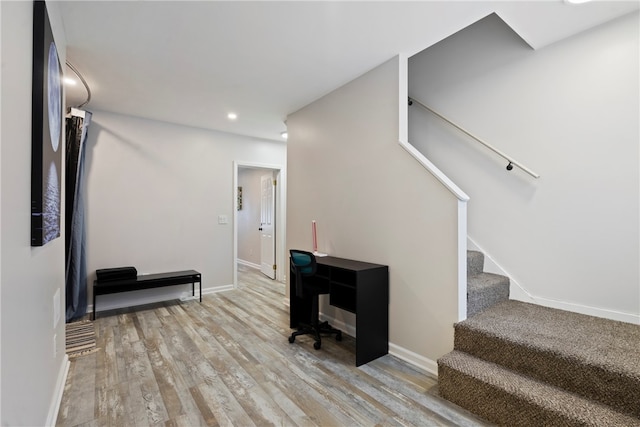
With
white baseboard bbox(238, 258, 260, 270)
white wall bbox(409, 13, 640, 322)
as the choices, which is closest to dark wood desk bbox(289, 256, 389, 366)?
white wall bbox(409, 13, 640, 322)

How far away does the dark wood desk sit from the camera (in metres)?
2.55

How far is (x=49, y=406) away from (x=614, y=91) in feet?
14.2

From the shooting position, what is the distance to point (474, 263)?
Result: 2957mm

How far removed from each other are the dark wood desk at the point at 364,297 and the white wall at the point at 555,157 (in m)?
1.26

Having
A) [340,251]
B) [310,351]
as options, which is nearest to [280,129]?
[340,251]

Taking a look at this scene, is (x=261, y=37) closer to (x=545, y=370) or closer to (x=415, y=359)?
(x=415, y=359)

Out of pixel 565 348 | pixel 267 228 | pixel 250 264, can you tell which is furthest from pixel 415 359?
pixel 250 264

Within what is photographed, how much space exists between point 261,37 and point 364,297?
231 centimetres

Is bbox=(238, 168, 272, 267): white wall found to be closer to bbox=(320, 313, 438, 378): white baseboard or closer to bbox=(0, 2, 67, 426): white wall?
bbox=(320, 313, 438, 378): white baseboard

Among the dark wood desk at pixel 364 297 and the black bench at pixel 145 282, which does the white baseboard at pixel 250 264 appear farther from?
the dark wood desk at pixel 364 297

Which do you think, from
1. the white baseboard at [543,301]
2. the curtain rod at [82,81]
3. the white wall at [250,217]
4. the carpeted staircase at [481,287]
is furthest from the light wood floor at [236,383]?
the white wall at [250,217]

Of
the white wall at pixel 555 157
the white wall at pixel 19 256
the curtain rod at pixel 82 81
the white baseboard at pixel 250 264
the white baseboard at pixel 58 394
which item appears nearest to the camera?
the white wall at pixel 19 256

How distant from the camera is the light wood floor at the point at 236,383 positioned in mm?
1877

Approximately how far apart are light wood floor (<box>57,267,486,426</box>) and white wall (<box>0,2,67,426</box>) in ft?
1.96
